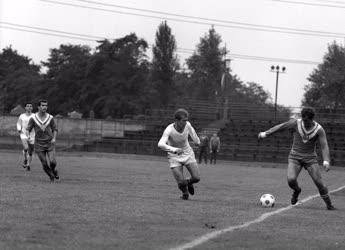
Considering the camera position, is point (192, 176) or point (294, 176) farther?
point (192, 176)

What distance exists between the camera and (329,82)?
85250mm

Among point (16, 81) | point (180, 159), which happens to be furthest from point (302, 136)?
point (16, 81)

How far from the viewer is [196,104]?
2751 inches

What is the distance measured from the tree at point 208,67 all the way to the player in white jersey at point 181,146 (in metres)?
106

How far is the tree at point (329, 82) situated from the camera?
84.1m

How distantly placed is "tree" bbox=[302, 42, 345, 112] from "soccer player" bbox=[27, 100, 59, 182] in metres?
58.5

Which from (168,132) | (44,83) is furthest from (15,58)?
(168,132)

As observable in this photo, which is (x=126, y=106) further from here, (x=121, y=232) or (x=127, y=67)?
(x=121, y=232)

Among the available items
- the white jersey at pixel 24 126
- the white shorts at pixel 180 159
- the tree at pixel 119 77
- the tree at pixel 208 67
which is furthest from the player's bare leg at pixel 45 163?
the tree at pixel 208 67

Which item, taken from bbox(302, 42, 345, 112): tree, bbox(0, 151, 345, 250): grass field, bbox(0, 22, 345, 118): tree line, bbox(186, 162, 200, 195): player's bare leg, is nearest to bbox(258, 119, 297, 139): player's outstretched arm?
bbox(0, 151, 345, 250): grass field

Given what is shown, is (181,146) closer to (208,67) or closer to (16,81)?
(16,81)

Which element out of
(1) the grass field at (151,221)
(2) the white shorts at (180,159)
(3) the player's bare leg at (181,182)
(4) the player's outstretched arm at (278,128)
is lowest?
(1) the grass field at (151,221)

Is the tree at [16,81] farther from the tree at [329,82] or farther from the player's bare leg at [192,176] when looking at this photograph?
the player's bare leg at [192,176]

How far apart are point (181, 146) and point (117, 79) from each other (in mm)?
90084
